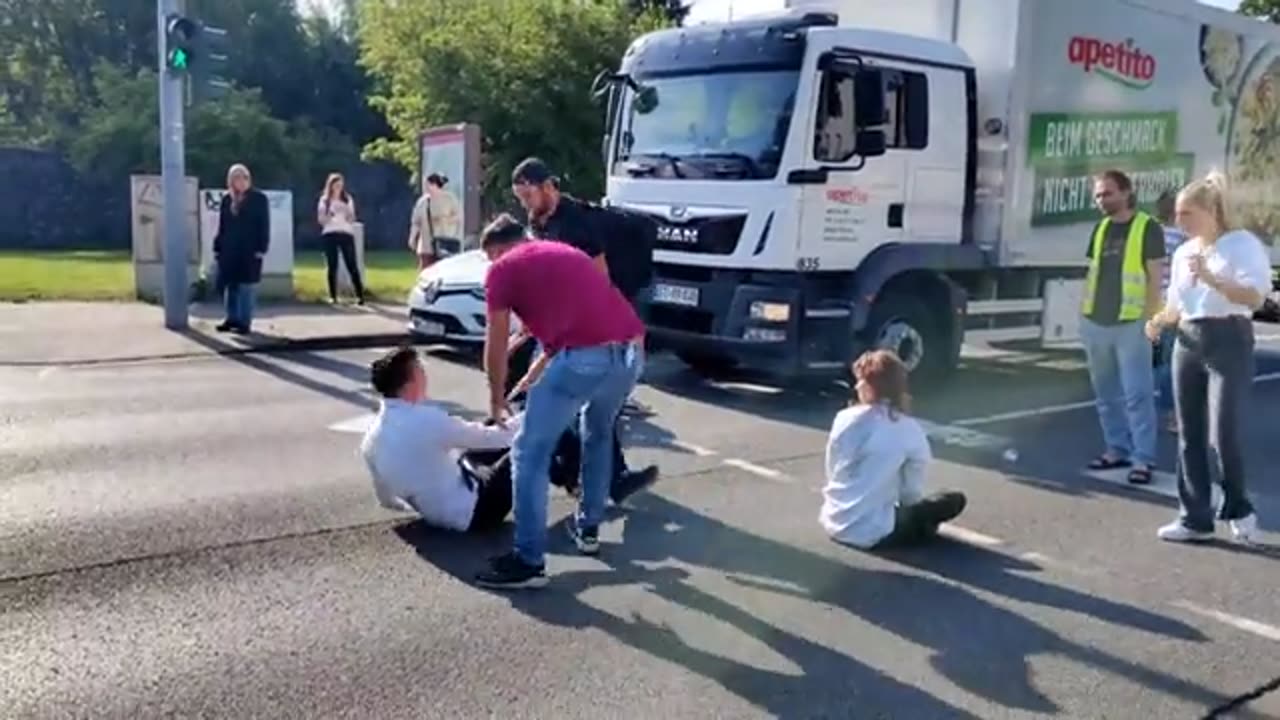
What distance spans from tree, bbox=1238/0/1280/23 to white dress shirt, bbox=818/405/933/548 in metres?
44.5

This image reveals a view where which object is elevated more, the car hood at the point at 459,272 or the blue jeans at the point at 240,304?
the car hood at the point at 459,272

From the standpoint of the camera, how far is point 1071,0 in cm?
1177

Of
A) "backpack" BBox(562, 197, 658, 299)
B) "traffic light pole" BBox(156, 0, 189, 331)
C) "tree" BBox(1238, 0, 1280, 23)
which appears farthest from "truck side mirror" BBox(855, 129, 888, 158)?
"tree" BBox(1238, 0, 1280, 23)

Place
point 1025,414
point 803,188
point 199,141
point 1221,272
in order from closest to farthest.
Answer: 1. point 1221,272
2. point 803,188
3. point 1025,414
4. point 199,141

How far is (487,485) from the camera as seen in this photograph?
6.50 m

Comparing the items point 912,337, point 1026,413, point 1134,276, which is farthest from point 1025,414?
point 1134,276

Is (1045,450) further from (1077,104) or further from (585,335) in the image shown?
(585,335)

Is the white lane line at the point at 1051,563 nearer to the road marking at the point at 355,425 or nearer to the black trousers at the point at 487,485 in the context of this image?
the black trousers at the point at 487,485

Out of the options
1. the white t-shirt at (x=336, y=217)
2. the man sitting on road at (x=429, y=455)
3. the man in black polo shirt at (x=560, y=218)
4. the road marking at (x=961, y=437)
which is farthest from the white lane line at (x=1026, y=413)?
the white t-shirt at (x=336, y=217)

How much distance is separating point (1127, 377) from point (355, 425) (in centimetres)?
531

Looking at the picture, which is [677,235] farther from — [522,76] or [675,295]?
[522,76]

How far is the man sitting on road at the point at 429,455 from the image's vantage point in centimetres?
634

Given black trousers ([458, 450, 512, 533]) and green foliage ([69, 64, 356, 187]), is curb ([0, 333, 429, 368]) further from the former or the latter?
green foliage ([69, 64, 356, 187])

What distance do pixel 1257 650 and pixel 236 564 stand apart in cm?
442
